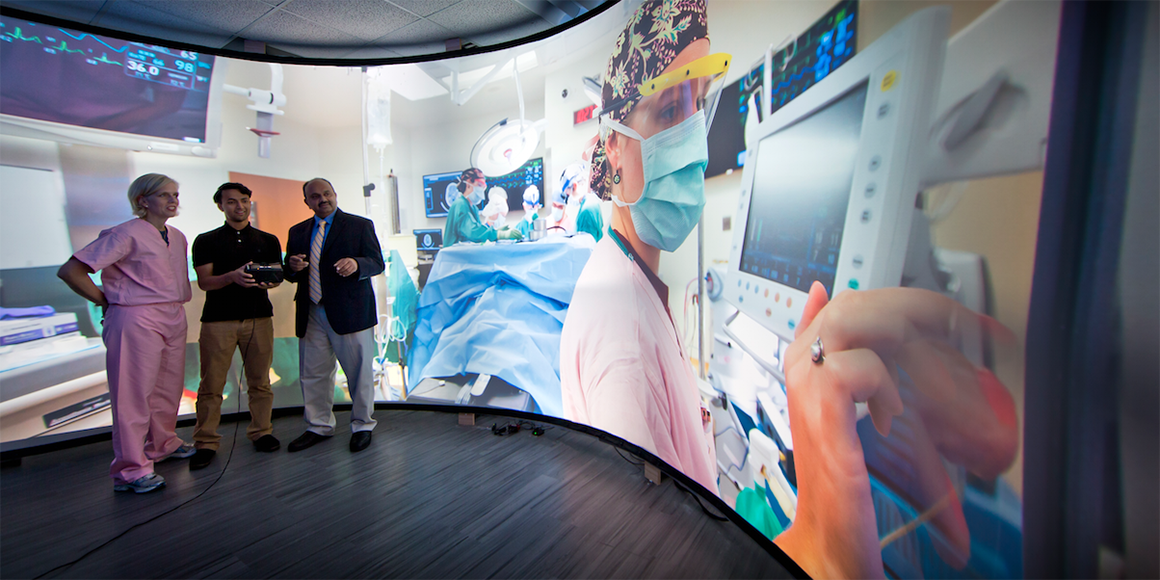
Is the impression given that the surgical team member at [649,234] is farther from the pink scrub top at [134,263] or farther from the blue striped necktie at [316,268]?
the pink scrub top at [134,263]

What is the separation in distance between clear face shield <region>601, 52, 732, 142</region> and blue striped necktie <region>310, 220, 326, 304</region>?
5.75ft

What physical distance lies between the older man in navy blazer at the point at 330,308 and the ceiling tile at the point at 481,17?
47.6 inches

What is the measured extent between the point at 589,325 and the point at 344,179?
6.55ft

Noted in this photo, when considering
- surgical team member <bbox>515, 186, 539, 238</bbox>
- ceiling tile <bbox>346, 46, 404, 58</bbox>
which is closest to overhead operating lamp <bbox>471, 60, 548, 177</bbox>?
surgical team member <bbox>515, 186, 539, 238</bbox>

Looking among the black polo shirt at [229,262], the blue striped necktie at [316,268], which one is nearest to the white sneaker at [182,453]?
the black polo shirt at [229,262]

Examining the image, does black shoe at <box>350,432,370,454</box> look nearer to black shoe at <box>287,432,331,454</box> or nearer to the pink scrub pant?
black shoe at <box>287,432,331,454</box>

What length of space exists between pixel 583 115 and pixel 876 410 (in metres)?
1.73

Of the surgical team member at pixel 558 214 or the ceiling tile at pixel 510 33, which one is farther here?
the ceiling tile at pixel 510 33

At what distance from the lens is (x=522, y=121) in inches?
94.0

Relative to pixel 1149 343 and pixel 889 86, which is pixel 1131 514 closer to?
pixel 1149 343

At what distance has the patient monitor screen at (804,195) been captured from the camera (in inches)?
35.7

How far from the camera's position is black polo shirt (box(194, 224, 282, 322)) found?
7.24 ft

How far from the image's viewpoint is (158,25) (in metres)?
2.49

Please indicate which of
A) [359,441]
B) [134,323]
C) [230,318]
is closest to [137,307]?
[134,323]
